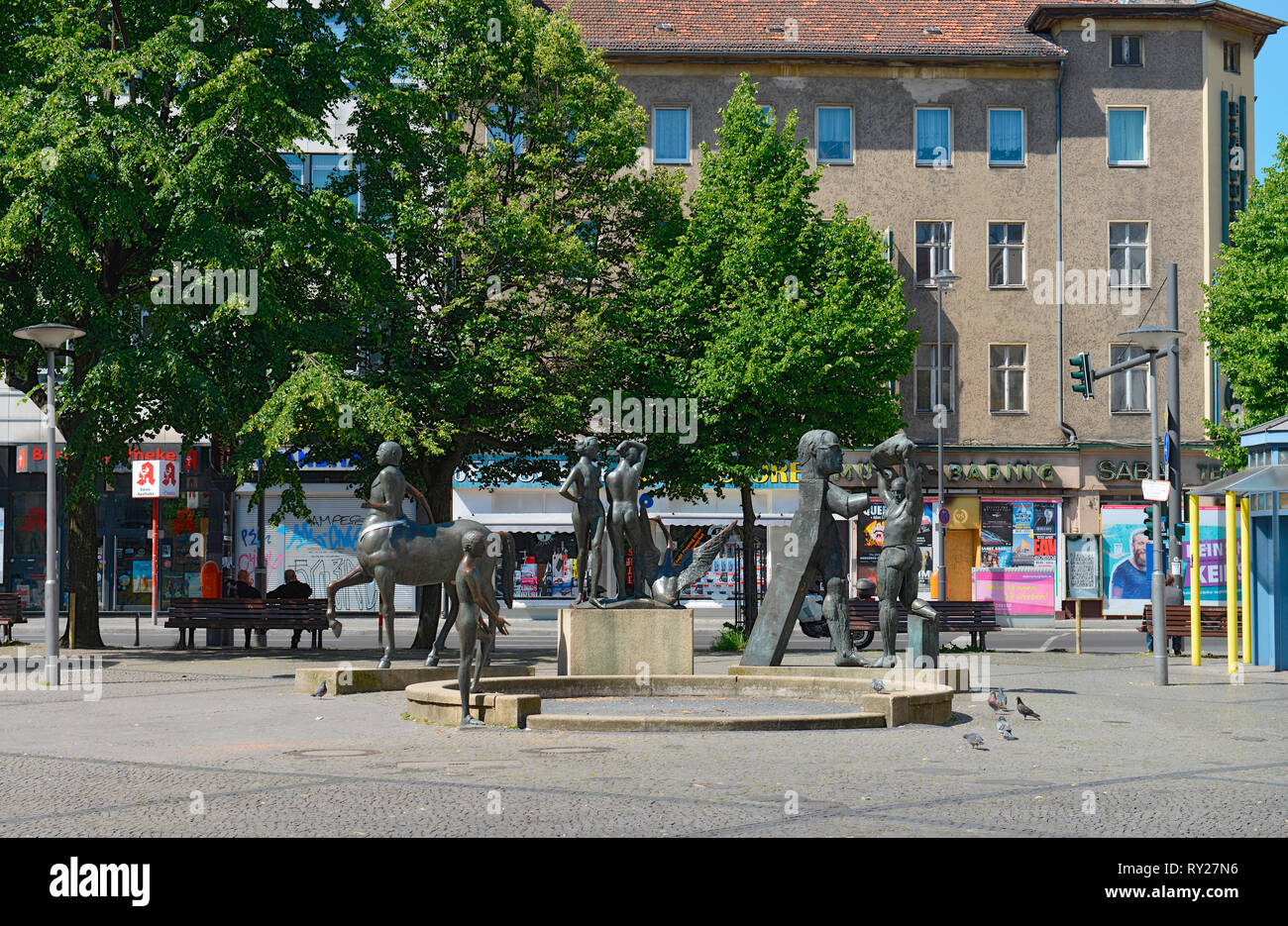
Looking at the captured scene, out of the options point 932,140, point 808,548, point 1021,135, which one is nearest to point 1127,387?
point 1021,135

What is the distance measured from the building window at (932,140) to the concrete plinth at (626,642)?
29.0 m

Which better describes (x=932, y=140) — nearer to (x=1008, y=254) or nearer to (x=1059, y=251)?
Result: (x=1008, y=254)

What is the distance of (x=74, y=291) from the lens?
2212 cm

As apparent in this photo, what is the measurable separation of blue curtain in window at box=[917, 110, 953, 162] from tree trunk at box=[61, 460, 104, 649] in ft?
90.1

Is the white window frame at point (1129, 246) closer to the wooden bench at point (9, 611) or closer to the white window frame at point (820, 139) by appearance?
the white window frame at point (820, 139)

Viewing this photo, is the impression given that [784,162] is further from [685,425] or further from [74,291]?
[74,291]

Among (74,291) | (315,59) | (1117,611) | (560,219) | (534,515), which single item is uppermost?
(315,59)

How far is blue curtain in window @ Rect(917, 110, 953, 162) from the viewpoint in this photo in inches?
1720

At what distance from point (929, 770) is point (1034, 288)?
115 ft

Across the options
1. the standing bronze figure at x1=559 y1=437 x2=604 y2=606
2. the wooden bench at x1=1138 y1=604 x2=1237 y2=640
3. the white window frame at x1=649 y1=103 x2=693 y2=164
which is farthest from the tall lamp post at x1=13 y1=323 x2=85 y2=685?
the white window frame at x1=649 y1=103 x2=693 y2=164

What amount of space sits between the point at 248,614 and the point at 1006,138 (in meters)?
27.6

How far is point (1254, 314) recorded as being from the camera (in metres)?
36.2

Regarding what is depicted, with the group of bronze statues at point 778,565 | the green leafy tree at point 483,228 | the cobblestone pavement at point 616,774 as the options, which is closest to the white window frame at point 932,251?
the green leafy tree at point 483,228
